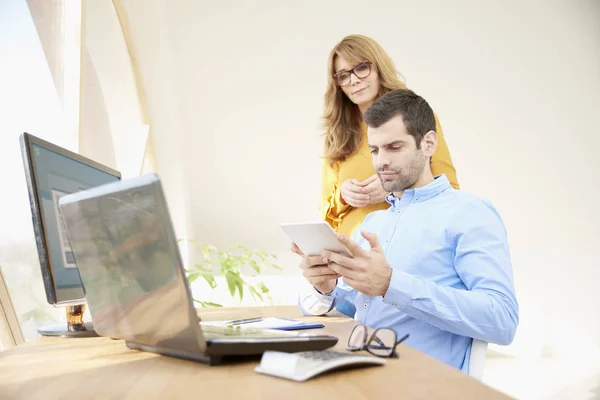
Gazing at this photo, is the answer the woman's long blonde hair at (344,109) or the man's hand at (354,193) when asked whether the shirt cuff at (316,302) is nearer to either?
the man's hand at (354,193)

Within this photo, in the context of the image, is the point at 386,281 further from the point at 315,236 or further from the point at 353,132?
the point at 353,132

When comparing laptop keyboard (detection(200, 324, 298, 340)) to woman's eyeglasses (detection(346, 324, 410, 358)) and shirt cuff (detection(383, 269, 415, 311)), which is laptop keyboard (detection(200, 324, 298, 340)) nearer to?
woman's eyeglasses (detection(346, 324, 410, 358))

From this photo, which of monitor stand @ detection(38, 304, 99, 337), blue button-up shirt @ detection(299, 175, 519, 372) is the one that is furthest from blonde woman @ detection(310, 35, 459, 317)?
monitor stand @ detection(38, 304, 99, 337)

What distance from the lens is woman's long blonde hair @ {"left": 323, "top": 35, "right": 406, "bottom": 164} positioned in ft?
7.93

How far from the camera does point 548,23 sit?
16.9 feet

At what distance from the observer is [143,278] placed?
935mm

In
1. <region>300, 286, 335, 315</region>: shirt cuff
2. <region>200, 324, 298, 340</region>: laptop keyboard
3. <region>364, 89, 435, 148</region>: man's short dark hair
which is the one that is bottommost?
<region>300, 286, 335, 315</region>: shirt cuff

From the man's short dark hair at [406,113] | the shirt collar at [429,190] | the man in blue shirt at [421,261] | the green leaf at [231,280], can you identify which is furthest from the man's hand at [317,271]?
the green leaf at [231,280]

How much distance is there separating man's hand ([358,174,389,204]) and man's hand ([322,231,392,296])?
97 cm

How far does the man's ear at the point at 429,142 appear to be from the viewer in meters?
1.82

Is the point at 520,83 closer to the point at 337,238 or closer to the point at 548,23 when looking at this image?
the point at 548,23

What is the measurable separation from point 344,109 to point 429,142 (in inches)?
30.6

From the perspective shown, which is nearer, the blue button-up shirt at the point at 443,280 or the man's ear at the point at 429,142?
the blue button-up shirt at the point at 443,280

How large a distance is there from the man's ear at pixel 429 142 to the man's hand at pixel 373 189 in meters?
0.53
